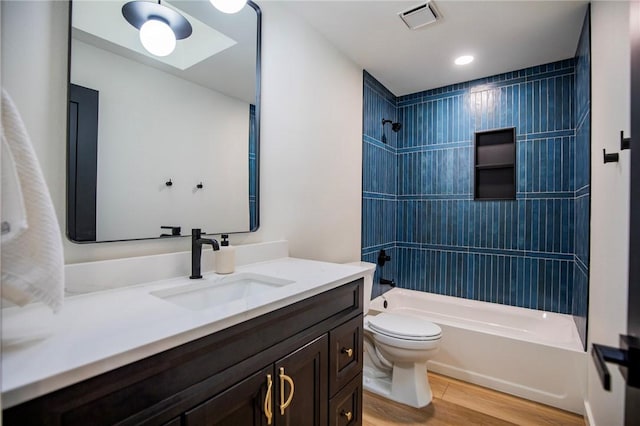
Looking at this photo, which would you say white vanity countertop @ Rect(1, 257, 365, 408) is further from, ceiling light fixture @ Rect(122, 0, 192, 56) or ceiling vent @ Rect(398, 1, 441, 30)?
ceiling vent @ Rect(398, 1, 441, 30)

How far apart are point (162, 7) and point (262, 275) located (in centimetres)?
115

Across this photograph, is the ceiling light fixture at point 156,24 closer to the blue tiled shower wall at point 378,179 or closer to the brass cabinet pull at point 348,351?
the brass cabinet pull at point 348,351

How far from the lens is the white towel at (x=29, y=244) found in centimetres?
56

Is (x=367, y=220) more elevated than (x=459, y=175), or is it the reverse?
(x=459, y=175)

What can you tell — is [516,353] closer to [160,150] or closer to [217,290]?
[217,290]

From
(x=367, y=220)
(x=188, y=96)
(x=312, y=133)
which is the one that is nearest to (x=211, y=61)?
(x=188, y=96)

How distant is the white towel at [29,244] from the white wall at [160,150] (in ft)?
1.73

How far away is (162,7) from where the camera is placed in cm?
124

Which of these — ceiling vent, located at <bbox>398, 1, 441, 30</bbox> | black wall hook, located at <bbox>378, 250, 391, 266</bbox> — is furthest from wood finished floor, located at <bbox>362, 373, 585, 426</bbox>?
ceiling vent, located at <bbox>398, 1, 441, 30</bbox>

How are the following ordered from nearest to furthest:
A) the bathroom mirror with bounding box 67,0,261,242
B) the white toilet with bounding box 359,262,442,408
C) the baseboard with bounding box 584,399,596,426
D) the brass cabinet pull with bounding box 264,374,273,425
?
the brass cabinet pull with bounding box 264,374,273,425, the bathroom mirror with bounding box 67,0,261,242, the baseboard with bounding box 584,399,596,426, the white toilet with bounding box 359,262,442,408

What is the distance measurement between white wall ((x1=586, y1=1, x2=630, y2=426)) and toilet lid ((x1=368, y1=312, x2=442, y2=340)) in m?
0.80

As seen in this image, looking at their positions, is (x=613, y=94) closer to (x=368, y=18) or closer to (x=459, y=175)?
(x=368, y=18)

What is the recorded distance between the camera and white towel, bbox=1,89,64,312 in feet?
1.85

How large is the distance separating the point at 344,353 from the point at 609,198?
4.44 ft
